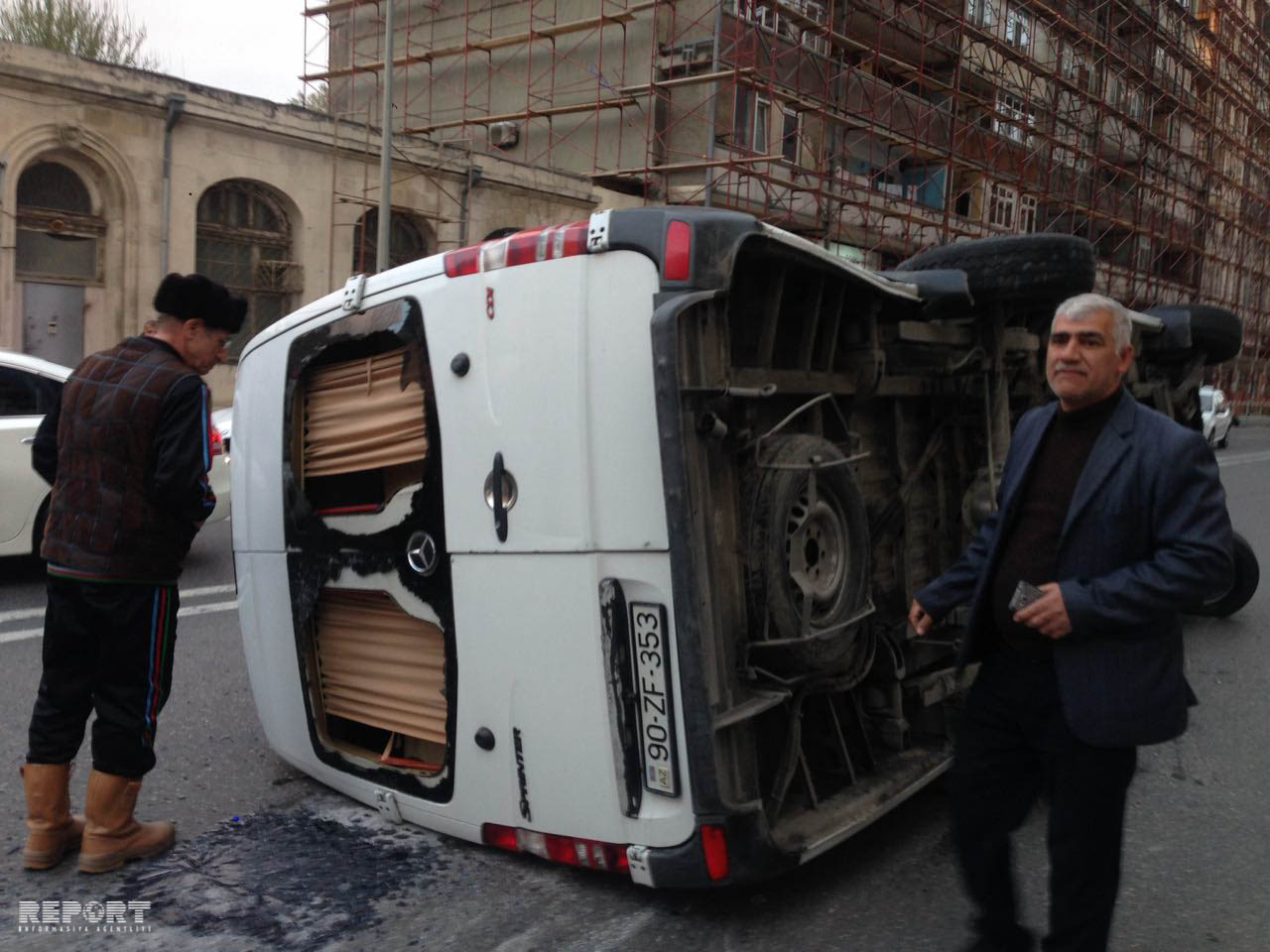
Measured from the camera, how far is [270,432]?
3.97 metres

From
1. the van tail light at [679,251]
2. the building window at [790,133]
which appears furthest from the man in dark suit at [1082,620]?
the building window at [790,133]

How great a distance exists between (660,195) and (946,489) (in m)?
22.4

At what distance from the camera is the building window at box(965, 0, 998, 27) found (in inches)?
1176

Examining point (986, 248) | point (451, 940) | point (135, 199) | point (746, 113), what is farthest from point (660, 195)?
point (451, 940)

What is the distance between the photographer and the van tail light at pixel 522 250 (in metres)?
3.11

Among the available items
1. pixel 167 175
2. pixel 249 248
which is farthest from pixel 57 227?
pixel 249 248

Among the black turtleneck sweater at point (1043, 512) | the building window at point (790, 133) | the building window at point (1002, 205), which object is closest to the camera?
the black turtleneck sweater at point (1043, 512)

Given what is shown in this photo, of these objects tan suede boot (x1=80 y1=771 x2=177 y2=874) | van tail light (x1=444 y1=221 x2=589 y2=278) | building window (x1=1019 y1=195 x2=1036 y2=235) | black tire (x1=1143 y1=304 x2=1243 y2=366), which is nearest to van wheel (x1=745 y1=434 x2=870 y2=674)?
van tail light (x1=444 y1=221 x2=589 y2=278)

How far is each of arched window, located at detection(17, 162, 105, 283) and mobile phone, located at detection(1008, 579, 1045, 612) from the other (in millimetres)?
20202

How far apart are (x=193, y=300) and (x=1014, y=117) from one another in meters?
31.6

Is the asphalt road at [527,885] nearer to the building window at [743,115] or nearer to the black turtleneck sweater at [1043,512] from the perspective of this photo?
the black turtleneck sweater at [1043,512]

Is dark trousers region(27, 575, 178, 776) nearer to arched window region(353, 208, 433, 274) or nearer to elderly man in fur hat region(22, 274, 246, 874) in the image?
elderly man in fur hat region(22, 274, 246, 874)

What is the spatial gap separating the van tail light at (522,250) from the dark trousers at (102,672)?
Answer: 1.39m

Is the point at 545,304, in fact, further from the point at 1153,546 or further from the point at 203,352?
the point at 1153,546
